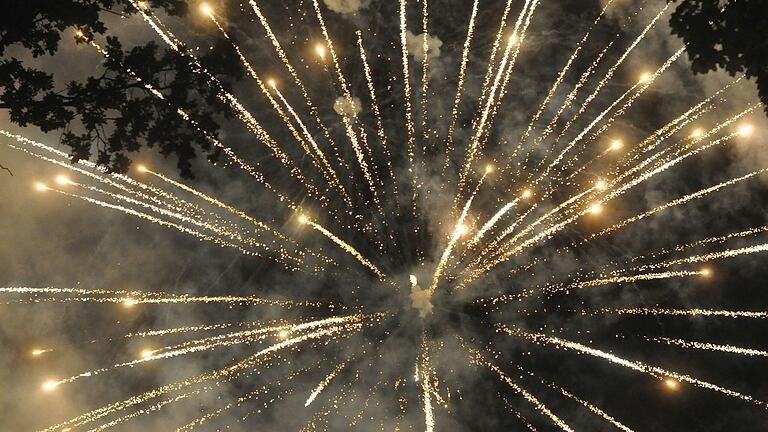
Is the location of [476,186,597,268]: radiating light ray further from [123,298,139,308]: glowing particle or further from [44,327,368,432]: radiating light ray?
[123,298,139,308]: glowing particle

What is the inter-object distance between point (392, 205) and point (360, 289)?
344 centimetres

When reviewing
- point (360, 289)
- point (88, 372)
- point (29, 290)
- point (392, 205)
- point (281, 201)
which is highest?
point (392, 205)

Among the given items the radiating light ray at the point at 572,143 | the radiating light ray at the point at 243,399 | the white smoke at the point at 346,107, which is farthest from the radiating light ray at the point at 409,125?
the radiating light ray at the point at 243,399

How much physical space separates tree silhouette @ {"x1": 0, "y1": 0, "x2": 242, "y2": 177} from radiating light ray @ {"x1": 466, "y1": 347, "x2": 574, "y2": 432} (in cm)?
1323

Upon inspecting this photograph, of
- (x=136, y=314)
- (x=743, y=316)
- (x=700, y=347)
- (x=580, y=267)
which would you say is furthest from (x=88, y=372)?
(x=743, y=316)

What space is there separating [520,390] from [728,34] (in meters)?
14.5

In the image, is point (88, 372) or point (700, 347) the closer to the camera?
point (700, 347)

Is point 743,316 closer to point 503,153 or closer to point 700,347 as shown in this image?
point 700,347

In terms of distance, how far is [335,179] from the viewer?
52.9 feet

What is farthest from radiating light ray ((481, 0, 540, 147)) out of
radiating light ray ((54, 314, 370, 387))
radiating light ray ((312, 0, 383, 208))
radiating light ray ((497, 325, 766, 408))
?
radiating light ray ((54, 314, 370, 387))

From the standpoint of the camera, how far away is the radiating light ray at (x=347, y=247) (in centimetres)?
1608

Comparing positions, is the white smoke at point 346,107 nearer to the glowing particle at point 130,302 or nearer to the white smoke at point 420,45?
the white smoke at point 420,45

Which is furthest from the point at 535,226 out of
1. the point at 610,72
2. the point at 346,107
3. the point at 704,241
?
the point at 346,107

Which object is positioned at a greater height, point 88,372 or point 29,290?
point 29,290
